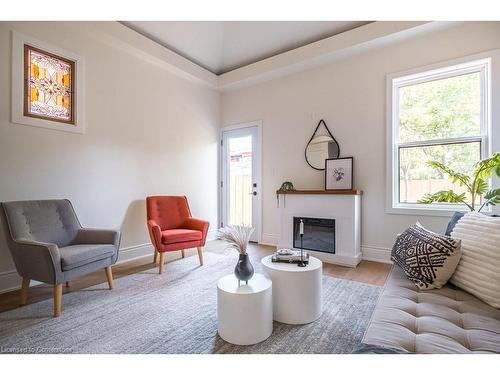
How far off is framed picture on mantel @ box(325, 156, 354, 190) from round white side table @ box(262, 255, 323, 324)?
192 cm

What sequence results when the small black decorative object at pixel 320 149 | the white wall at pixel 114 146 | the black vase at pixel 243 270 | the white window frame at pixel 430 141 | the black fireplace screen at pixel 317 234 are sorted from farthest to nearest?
the small black decorative object at pixel 320 149
the black fireplace screen at pixel 317 234
the white window frame at pixel 430 141
the white wall at pixel 114 146
the black vase at pixel 243 270

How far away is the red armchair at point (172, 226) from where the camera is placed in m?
2.84

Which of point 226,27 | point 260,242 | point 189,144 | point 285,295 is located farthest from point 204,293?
point 226,27

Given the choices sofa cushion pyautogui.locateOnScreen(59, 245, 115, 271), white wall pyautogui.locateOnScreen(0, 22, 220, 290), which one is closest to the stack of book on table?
sofa cushion pyautogui.locateOnScreen(59, 245, 115, 271)

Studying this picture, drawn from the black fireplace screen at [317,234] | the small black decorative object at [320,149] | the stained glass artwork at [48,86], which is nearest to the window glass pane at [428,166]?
the small black decorative object at [320,149]

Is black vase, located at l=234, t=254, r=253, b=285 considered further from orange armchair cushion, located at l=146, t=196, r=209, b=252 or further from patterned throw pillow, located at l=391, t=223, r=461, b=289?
orange armchair cushion, located at l=146, t=196, r=209, b=252

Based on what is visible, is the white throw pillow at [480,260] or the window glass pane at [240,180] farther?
the window glass pane at [240,180]

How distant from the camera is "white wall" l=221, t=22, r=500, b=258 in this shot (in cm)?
295

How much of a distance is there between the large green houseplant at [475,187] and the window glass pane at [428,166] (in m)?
0.11

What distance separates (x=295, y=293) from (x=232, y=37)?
391 cm

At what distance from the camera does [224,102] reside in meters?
4.75

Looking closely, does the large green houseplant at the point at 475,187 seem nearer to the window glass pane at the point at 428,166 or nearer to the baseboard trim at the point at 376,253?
the window glass pane at the point at 428,166

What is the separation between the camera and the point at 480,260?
1.38 m

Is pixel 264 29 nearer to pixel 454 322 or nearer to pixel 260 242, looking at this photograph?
pixel 260 242
